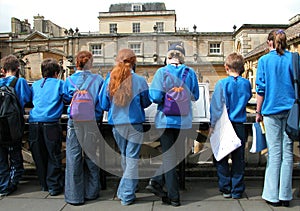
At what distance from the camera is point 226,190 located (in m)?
4.12

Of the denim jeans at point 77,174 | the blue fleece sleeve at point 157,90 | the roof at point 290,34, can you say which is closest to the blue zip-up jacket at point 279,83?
the blue fleece sleeve at point 157,90

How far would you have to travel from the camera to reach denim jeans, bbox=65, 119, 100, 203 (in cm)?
403

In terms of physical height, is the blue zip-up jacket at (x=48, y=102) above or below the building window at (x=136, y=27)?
below

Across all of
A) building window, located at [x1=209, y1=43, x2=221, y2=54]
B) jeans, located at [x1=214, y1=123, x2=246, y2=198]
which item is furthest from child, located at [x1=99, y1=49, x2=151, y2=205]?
building window, located at [x1=209, y1=43, x2=221, y2=54]

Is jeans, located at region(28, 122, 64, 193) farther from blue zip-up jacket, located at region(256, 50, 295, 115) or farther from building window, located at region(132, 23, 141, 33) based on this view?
building window, located at region(132, 23, 141, 33)

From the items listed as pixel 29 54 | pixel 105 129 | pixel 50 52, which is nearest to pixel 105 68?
pixel 50 52

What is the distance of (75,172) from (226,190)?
1.89 meters

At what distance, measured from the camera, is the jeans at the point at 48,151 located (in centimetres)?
430

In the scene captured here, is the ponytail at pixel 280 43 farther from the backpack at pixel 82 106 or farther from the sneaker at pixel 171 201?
the backpack at pixel 82 106

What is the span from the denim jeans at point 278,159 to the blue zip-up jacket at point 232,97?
13.5 inches

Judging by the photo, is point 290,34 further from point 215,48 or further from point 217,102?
point 215,48

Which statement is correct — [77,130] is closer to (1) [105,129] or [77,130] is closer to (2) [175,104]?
(1) [105,129]

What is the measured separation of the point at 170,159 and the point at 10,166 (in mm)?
2290

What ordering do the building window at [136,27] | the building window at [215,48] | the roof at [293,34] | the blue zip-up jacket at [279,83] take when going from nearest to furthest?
the blue zip-up jacket at [279,83] → the roof at [293,34] → the building window at [215,48] → the building window at [136,27]
